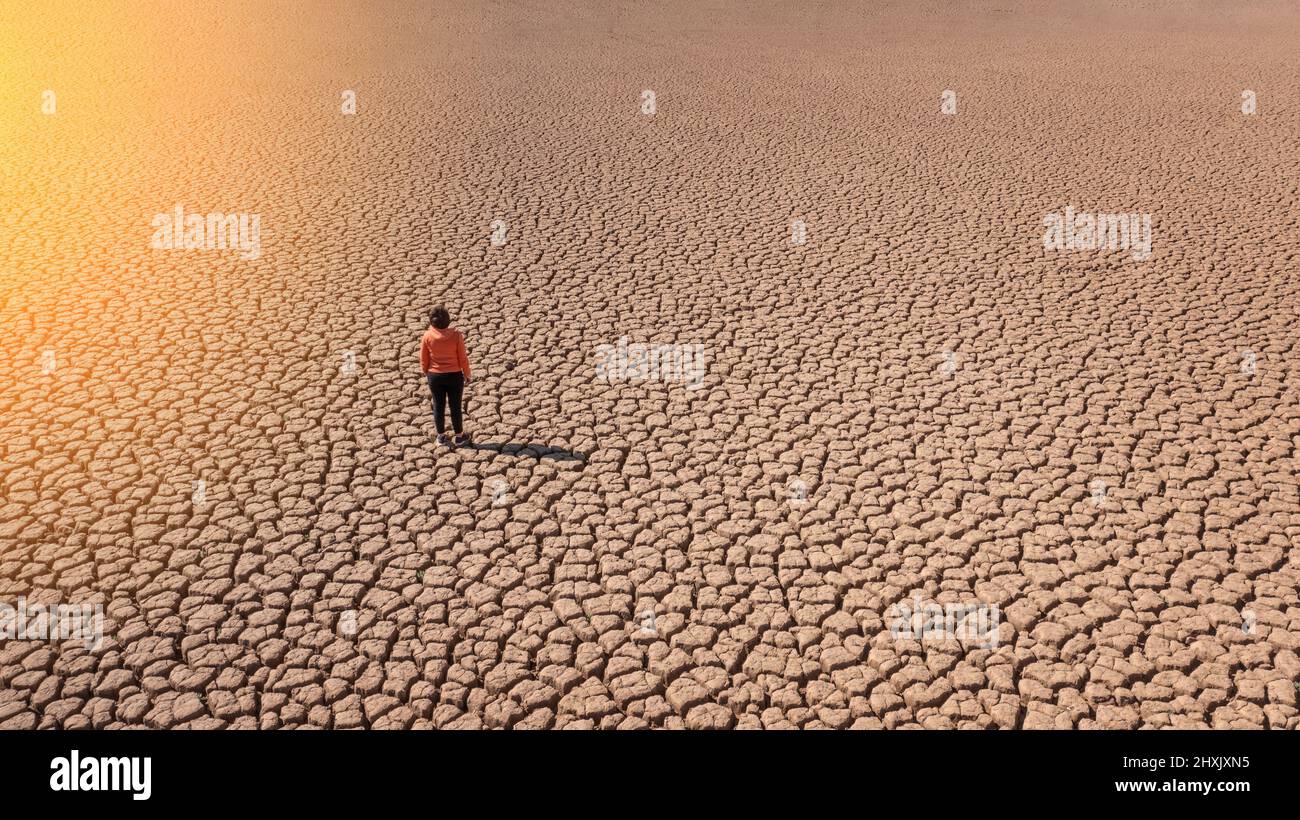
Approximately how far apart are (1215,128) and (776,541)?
12575mm

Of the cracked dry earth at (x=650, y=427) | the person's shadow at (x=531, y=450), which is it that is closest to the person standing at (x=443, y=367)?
the person's shadow at (x=531, y=450)

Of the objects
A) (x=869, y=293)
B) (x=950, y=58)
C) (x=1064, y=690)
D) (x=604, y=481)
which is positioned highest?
(x=950, y=58)

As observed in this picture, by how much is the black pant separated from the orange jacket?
44 millimetres

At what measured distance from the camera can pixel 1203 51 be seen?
64.2ft

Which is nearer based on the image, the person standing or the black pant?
the person standing

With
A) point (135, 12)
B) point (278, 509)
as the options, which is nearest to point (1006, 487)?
point (278, 509)

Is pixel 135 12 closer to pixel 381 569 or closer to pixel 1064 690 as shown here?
pixel 381 569

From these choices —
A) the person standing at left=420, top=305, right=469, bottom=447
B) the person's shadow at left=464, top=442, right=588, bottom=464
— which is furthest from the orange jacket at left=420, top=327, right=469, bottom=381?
the person's shadow at left=464, top=442, right=588, bottom=464

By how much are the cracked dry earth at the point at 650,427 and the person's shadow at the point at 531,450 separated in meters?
0.04

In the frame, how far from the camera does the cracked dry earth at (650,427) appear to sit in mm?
4539

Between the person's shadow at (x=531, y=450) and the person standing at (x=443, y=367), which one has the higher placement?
Answer: the person standing at (x=443, y=367)

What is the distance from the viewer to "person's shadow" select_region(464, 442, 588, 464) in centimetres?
628

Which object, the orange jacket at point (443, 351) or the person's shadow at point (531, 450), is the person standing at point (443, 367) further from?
the person's shadow at point (531, 450)

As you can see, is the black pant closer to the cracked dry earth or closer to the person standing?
the person standing
